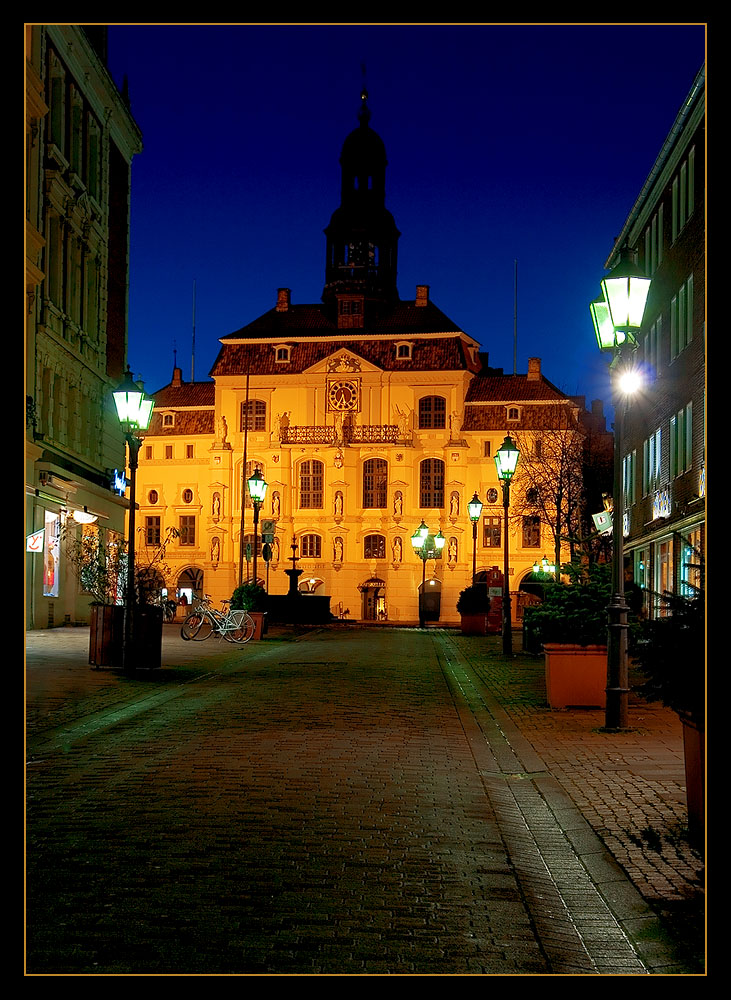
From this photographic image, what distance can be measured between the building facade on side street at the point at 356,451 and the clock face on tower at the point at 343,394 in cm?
9

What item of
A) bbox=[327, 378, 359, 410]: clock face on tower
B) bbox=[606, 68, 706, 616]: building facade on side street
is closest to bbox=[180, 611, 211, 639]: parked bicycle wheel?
bbox=[606, 68, 706, 616]: building facade on side street

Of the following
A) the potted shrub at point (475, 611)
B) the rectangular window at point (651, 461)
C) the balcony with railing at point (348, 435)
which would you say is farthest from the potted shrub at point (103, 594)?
the balcony with railing at point (348, 435)

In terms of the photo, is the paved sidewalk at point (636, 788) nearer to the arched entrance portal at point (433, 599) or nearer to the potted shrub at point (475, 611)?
the potted shrub at point (475, 611)

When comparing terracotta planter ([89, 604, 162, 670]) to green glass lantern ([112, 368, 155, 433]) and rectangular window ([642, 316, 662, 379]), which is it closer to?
green glass lantern ([112, 368, 155, 433])

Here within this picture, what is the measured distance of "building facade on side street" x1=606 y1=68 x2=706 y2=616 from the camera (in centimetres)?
3462

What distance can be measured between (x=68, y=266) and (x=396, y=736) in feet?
95.6

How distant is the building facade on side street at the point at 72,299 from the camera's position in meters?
33.6

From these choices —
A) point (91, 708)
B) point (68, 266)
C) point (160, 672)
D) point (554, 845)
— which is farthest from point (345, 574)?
point (554, 845)

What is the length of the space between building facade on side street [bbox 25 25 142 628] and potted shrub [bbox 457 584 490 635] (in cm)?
1264
